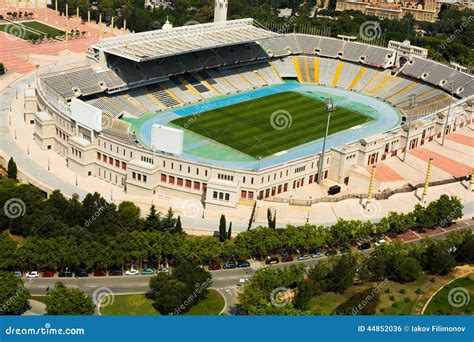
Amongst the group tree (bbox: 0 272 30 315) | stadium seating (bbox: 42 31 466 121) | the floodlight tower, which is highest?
the floodlight tower

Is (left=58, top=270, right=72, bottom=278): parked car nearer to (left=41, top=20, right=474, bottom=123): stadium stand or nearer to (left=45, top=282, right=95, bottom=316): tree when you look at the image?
(left=45, top=282, right=95, bottom=316): tree

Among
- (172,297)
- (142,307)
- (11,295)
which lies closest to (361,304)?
(172,297)

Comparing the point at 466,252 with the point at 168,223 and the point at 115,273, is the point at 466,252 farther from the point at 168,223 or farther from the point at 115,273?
the point at 115,273

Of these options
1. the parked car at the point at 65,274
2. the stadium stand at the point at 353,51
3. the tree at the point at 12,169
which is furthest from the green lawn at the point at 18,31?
the parked car at the point at 65,274

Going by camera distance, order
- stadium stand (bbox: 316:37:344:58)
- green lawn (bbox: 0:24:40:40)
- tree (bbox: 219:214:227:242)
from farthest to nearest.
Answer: green lawn (bbox: 0:24:40:40), stadium stand (bbox: 316:37:344:58), tree (bbox: 219:214:227:242)

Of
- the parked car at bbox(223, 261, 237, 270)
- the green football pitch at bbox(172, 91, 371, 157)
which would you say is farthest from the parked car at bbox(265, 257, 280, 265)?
the green football pitch at bbox(172, 91, 371, 157)

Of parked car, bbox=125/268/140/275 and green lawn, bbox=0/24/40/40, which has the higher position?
green lawn, bbox=0/24/40/40

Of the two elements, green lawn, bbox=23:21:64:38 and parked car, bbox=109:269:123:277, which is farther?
green lawn, bbox=23:21:64:38

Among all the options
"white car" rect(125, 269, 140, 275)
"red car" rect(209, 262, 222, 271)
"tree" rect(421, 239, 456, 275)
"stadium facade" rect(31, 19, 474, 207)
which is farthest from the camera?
"stadium facade" rect(31, 19, 474, 207)
